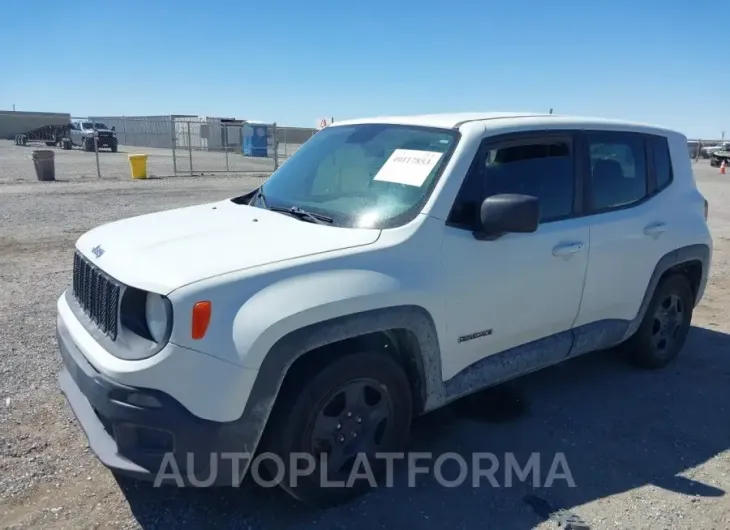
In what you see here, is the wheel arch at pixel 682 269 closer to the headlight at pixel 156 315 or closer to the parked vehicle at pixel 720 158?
the headlight at pixel 156 315

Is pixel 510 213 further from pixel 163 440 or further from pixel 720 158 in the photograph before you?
pixel 720 158

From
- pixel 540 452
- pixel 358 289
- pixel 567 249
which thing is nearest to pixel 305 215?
pixel 358 289

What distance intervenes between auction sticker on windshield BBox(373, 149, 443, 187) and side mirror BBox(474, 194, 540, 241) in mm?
391

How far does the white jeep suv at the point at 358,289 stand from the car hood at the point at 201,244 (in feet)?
0.05

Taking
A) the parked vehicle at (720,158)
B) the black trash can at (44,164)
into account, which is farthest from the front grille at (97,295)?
the parked vehicle at (720,158)

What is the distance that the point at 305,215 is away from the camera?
3416mm

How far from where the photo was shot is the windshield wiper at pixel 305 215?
10.8 ft

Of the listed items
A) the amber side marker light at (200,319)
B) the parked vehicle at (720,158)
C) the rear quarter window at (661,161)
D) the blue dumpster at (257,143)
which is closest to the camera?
the amber side marker light at (200,319)

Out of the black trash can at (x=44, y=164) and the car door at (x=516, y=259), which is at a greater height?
the car door at (x=516, y=259)

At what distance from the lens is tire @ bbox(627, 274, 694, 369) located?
470 centimetres

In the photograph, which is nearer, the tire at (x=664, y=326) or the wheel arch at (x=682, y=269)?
the wheel arch at (x=682, y=269)

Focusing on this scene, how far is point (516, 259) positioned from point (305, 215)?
1.23 metres

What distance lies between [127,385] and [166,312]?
0.34 m

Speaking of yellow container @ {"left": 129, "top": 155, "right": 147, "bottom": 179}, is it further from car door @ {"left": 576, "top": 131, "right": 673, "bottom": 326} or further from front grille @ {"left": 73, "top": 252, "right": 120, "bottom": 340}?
car door @ {"left": 576, "top": 131, "right": 673, "bottom": 326}
